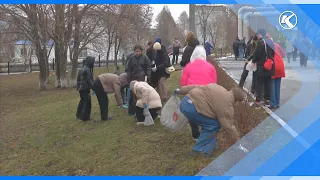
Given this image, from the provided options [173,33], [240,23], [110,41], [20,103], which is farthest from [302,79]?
[173,33]

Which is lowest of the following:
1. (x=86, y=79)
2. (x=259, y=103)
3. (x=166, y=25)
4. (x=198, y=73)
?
(x=259, y=103)

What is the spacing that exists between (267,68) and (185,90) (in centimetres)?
281

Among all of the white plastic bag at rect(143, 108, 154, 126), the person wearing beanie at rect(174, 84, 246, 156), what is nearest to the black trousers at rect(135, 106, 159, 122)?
the white plastic bag at rect(143, 108, 154, 126)

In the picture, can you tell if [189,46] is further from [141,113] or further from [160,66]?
[141,113]

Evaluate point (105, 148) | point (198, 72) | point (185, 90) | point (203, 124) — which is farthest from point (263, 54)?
point (105, 148)

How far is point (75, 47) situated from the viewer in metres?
21.8

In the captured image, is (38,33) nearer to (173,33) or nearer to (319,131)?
(319,131)

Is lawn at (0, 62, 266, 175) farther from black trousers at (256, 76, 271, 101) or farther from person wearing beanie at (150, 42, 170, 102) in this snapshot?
person wearing beanie at (150, 42, 170, 102)

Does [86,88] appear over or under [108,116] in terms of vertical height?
over

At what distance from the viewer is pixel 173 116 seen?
5.82m

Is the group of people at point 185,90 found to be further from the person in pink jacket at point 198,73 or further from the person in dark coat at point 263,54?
the person in dark coat at point 263,54

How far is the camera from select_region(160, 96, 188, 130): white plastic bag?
5766mm

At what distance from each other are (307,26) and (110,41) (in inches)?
571

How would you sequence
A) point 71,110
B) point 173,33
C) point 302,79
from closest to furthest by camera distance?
point 71,110, point 302,79, point 173,33
